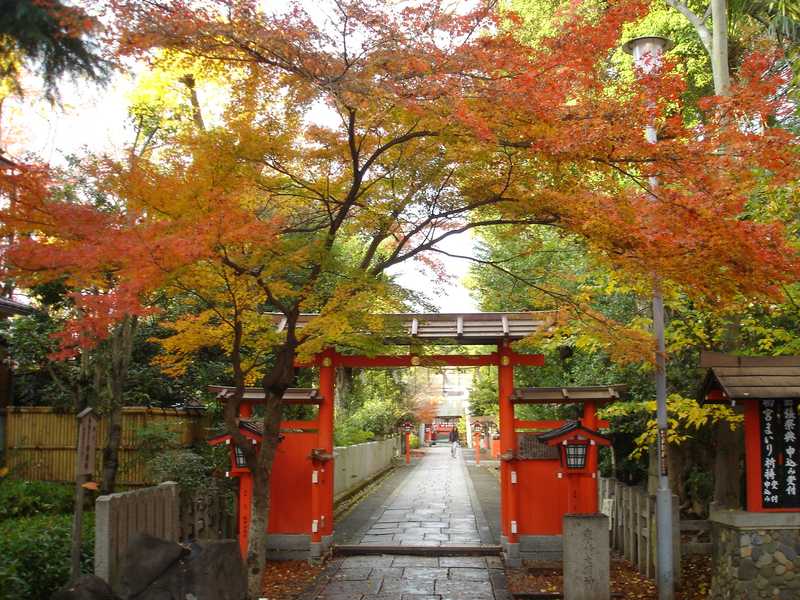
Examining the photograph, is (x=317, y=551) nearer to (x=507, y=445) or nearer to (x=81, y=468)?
(x=507, y=445)

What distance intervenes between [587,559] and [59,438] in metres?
10.7

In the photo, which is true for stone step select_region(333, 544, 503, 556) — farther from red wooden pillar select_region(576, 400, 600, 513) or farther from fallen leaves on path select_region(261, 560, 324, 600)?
red wooden pillar select_region(576, 400, 600, 513)

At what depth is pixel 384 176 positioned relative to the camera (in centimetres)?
929

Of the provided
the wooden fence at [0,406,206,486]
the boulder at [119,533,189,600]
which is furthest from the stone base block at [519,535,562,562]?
the boulder at [119,533,189,600]

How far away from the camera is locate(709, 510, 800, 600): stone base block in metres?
8.41

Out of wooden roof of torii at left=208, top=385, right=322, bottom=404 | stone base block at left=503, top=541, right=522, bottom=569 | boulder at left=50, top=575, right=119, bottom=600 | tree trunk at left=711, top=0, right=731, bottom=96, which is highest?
tree trunk at left=711, top=0, right=731, bottom=96

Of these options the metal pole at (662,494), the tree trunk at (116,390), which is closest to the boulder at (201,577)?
the metal pole at (662,494)

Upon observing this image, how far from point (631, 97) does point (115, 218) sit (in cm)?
580

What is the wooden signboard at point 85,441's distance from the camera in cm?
725

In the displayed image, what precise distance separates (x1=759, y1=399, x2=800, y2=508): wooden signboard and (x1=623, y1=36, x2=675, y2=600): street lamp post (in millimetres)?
1180

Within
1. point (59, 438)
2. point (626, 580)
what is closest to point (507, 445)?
point (626, 580)

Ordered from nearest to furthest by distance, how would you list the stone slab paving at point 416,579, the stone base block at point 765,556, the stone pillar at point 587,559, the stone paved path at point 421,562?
1. the stone base block at point 765,556
2. the stone pillar at point 587,559
3. the stone slab paving at point 416,579
4. the stone paved path at point 421,562

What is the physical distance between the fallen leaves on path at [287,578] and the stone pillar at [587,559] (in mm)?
3730

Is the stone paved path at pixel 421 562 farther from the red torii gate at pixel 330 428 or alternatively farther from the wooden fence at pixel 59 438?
the wooden fence at pixel 59 438
